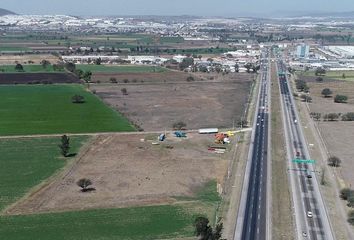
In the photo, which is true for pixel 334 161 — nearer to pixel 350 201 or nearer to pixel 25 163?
pixel 350 201

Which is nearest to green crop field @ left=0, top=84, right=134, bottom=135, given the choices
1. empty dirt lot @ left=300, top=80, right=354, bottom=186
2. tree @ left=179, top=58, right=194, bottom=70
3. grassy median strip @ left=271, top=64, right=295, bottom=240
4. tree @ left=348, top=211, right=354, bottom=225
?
grassy median strip @ left=271, top=64, right=295, bottom=240

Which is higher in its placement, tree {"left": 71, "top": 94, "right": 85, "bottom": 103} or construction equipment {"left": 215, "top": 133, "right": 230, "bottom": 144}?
construction equipment {"left": 215, "top": 133, "right": 230, "bottom": 144}

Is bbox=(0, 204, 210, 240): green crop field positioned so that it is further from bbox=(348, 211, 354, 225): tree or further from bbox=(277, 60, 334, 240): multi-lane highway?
bbox=(348, 211, 354, 225): tree

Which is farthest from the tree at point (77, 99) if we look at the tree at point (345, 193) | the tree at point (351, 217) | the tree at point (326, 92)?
the tree at point (351, 217)

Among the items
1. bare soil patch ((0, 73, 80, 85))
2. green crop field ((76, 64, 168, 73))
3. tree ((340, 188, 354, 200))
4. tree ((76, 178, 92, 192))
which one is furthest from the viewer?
green crop field ((76, 64, 168, 73))

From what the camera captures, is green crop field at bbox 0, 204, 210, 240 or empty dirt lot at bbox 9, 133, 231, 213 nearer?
green crop field at bbox 0, 204, 210, 240

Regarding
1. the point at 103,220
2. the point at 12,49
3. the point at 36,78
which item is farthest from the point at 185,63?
the point at 103,220
